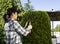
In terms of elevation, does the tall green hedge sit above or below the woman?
below

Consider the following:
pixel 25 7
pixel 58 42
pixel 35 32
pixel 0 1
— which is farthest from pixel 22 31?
pixel 25 7

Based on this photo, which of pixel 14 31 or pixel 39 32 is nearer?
pixel 14 31

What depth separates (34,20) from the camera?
934cm

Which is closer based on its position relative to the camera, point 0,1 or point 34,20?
point 34,20

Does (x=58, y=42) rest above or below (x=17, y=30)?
below

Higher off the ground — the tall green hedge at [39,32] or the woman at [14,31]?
the woman at [14,31]

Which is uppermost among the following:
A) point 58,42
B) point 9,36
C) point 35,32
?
point 9,36

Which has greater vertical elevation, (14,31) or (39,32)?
(14,31)

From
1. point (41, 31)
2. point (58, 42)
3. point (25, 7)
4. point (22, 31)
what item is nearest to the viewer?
point (22, 31)

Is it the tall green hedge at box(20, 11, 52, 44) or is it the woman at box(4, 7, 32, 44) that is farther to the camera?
the tall green hedge at box(20, 11, 52, 44)

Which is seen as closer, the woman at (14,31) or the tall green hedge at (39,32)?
the woman at (14,31)

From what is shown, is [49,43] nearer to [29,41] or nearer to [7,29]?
[29,41]

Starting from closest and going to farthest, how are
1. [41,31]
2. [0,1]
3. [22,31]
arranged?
[22,31] → [41,31] → [0,1]

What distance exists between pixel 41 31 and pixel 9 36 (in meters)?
4.44
